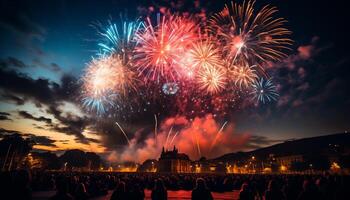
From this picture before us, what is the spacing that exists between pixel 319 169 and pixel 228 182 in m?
124

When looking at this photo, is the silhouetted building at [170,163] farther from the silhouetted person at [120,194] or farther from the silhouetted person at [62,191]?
the silhouetted person at [62,191]

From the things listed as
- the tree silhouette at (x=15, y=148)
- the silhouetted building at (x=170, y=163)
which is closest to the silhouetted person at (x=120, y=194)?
the tree silhouette at (x=15, y=148)

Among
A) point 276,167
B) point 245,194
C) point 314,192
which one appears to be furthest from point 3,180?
point 276,167

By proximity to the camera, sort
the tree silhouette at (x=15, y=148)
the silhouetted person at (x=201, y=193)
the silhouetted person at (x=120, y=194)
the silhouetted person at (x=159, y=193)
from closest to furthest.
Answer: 1. the silhouetted person at (x=201, y=193)
2. the silhouetted person at (x=120, y=194)
3. the silhouetted person at (x=159, y=193)
4. the tree silhouette at (x=15, y=148)

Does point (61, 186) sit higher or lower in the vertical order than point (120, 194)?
higher

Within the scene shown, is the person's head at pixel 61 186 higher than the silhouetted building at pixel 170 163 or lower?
lower

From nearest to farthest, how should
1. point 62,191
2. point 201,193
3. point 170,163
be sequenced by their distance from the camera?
point 62,191, point 201,193, point 170,163

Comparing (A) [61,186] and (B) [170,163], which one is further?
(B) [170,163]

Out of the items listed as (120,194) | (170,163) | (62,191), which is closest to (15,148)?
(170,163)

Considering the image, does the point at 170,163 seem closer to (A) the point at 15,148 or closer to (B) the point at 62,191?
(A) the point at 15,148

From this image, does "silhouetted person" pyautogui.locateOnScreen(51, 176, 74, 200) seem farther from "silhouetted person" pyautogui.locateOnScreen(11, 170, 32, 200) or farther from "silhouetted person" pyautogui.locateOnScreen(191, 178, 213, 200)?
"silhouetted person" pyautogui.locateOnScreen(191, 178, 213, 200)

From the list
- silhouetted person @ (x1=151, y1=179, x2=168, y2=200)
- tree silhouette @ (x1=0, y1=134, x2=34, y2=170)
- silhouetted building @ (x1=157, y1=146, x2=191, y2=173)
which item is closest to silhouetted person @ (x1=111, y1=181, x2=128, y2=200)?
silhouetted person @ (x1=151, y1=179, x2=168, y2=200)

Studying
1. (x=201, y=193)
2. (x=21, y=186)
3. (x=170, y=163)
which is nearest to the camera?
(x=21, y=186)

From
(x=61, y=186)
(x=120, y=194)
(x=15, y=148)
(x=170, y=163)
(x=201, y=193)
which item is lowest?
(x=120, y=194)
